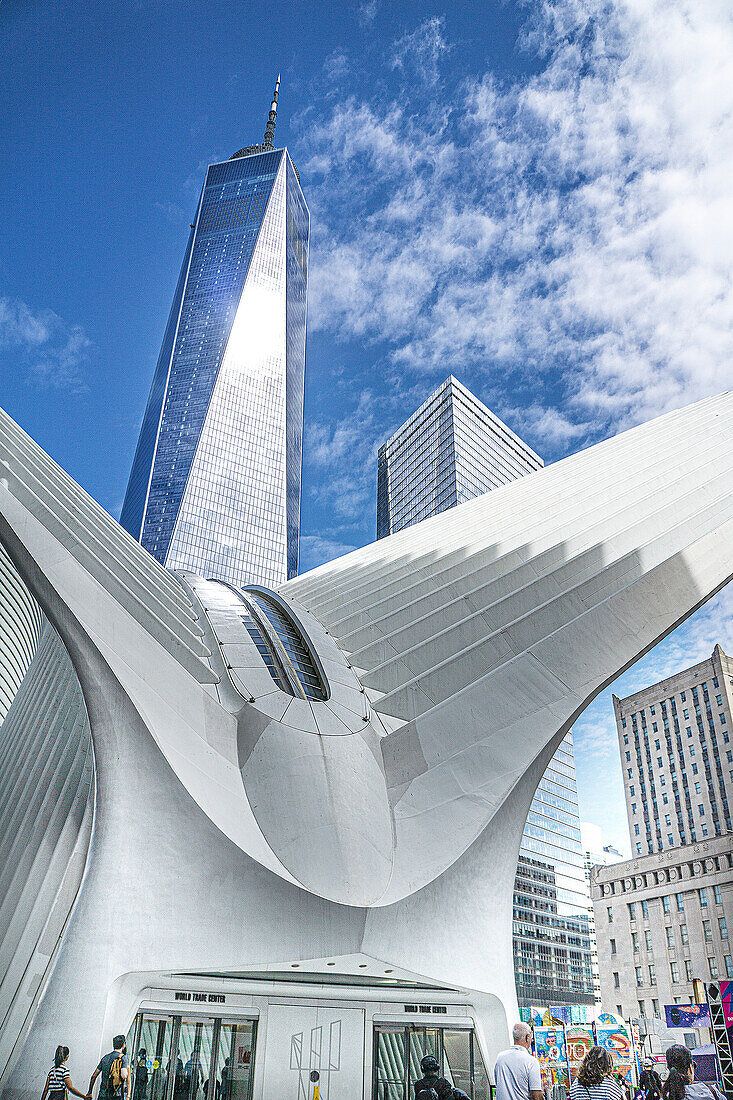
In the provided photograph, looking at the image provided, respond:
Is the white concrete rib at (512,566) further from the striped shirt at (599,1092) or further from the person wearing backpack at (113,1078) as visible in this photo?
the striped shirt at (599,1092)

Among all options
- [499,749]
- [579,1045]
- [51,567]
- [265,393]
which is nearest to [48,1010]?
[51,567]

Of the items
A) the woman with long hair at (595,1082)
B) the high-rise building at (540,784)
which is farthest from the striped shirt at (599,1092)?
the high-rise building at (540,784)

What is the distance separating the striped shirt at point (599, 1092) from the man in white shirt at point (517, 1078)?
29 centimetres

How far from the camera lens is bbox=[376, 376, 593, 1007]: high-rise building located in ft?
298

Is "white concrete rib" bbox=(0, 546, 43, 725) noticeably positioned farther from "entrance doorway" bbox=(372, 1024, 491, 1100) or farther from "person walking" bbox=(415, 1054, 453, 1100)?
"person walking" bbox=(415, 1054, 453, 1100)

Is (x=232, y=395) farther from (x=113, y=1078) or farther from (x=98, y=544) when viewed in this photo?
(x=113, y=1078)

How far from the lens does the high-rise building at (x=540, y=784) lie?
90938 millimetres

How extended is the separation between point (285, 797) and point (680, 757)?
3030 inches

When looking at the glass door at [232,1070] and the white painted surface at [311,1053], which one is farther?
the white painted surface at [311,1053]

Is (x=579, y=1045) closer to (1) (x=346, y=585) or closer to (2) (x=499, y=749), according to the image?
(2) (x=499, y=749)

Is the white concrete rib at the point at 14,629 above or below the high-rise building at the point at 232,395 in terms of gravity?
below

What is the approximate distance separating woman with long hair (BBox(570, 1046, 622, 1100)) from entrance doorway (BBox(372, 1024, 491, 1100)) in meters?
9.00

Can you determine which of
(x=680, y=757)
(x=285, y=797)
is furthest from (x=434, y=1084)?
(x=680, y=757)

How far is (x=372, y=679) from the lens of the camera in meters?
19.5
